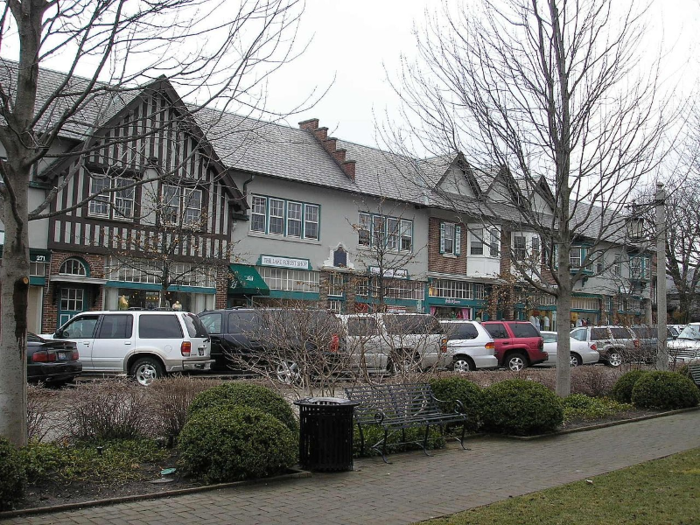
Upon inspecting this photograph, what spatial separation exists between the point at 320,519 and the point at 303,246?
76.3 feet

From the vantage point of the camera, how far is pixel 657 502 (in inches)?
269

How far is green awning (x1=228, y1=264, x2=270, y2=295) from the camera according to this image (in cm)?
2656

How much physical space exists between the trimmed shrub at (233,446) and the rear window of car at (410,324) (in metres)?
3.65

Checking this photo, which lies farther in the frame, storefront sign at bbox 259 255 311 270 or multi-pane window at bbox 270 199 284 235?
multi-pane window at bbox 270 199 284 235

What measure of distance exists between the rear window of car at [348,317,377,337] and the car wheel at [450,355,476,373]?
10.7 m

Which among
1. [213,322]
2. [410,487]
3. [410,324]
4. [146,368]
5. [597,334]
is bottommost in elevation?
[410,487]

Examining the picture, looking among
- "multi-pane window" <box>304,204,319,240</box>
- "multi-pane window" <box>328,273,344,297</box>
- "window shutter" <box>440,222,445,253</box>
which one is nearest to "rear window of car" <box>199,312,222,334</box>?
"multi-pane window" <box>328,273,344,297</box>

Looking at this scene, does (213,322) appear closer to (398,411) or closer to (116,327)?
(116,327)

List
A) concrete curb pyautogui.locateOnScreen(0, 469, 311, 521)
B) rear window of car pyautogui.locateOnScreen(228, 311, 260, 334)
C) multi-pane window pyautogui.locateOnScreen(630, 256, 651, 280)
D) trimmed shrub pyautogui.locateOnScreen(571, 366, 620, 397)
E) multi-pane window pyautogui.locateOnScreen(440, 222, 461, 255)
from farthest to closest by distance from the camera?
1. multi-pane window pyautogui.locateOnScreen(440, 222, 461, 255)
2. multi-pane window pyautogui.locateOnScreen(630, 256, 651, 280)
3. rear window of car pyautogui.locateOnScreen(228, 311, 260, 334)
4. trimmed shrub pyautogui.locateOnScreen(571, 366, 620, 397)
5. concrete curb pyautogui.locateOnScreen(0, 469, 311, 521)

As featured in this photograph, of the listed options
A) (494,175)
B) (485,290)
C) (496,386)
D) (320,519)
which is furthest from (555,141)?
(485,290)

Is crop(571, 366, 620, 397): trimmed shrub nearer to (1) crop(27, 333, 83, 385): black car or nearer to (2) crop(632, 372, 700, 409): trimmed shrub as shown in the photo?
(2) crop(632, 372, 700, 409): trimmed shrub

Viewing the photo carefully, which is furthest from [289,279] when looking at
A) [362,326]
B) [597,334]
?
[362,326]

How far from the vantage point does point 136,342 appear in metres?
16.9

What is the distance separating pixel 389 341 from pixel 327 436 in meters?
3.32
